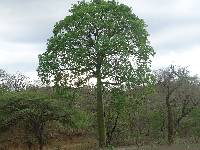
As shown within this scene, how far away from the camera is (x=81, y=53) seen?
36219 mm

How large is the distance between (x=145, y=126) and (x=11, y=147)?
15.6m

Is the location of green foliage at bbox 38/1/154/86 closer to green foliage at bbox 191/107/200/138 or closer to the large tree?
the large tree

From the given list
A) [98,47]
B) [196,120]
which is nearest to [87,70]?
[98,47]

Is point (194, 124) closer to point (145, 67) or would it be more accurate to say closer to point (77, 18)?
point (145, 67)

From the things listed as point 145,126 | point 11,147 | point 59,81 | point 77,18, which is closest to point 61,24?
point 77,18

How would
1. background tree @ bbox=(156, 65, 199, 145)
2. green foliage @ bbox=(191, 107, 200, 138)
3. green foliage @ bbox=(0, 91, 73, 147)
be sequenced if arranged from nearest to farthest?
green foliage @ bbox=(0, 91, 73, 147), background tree @ bbox=(156, 65, 199, 145), green foliage @ bbox=(191, 107, 200, 138)

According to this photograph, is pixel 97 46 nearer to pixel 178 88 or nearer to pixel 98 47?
pixel 98 47

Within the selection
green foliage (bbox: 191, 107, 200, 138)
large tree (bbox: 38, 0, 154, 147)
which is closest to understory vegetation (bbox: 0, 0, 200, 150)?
large tree (bbox: 38, 0, 154, 147)

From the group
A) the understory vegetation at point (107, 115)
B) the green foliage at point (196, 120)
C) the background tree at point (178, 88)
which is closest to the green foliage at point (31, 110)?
the understory vegetation at point (107, 115)

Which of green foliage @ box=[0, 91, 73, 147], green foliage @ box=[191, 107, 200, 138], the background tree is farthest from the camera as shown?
green foliage @ box=[191, 107, 200, 138]

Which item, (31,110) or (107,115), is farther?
(107,115)

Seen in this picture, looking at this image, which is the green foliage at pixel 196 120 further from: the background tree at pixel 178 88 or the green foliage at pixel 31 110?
the green foliage at pixel 31 110

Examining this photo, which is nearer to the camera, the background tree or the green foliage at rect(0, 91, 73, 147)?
the green foliage at rect(0, 91, 73, 147)

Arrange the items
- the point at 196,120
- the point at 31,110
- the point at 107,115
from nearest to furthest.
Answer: the point at 31,110, the point at 107,115, the point at 196,120
